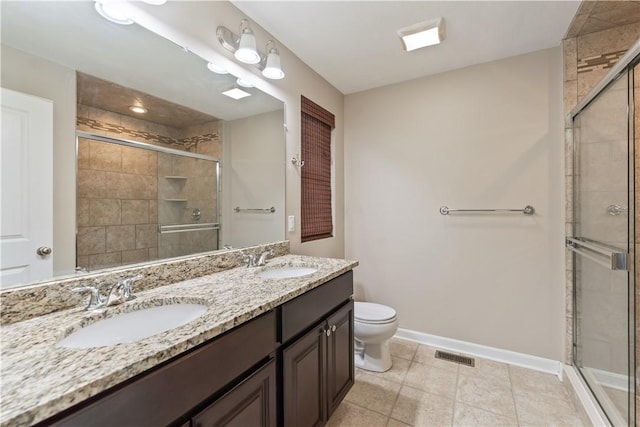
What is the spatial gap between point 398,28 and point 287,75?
2.60ft

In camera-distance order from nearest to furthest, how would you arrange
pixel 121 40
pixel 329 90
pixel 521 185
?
pixel 121 40 → pixel 521 185 → pixel 329 90

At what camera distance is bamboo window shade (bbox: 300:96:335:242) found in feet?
7.20

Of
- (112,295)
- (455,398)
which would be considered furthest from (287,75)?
(455,398)

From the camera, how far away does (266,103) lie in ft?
6.01

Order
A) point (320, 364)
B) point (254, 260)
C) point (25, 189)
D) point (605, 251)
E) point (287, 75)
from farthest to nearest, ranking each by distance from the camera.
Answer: point (287, 75) < point (254, 260) < point (605, 251) < point (320, 364) < point (25, 189)

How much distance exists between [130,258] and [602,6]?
276 centimetres

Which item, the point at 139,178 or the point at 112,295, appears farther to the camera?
the point at 139,178

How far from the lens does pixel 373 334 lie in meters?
1.89

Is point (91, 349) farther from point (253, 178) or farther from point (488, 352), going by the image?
point (488, 352)

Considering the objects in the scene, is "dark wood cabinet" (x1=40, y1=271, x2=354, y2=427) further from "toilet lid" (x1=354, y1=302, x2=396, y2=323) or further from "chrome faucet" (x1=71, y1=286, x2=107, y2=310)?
"chrome faucet" (x1=71, y1=286, x2=107, y2=310)

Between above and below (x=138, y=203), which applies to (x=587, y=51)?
above

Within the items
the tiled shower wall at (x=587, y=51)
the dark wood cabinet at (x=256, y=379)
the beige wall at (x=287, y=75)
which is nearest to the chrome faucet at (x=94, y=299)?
the dark wood cabinet at (x=256, y=379)

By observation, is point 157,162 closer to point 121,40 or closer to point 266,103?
point 121,40

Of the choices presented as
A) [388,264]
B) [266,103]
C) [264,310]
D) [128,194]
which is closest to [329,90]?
[266,103]
